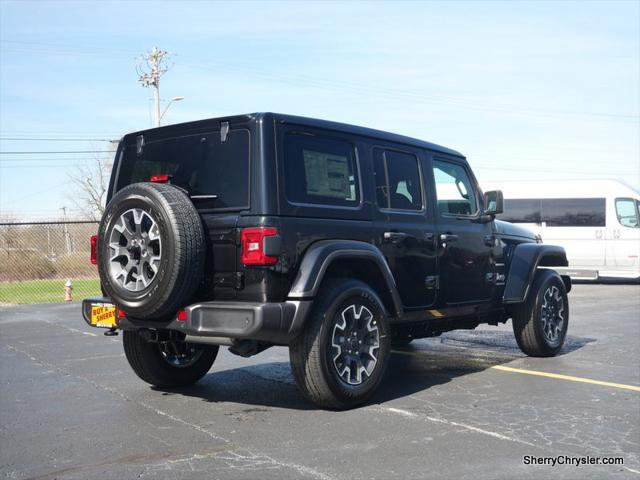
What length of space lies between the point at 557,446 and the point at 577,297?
1267cm

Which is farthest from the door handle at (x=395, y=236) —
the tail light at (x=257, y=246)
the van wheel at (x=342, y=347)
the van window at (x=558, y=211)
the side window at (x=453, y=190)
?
the van window at (x=558, y=211)

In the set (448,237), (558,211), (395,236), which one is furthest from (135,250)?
(558,211)

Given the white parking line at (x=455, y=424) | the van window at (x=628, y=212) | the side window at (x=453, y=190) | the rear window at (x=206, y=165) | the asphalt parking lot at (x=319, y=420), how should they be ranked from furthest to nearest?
the van window at (x=628, y=212) → the side window at (x=453, y=190) → the rear window at (x=206, y=165) → the white parking line at (x=455, y=424) → the asphalt parking lot at (x=319, y=420)

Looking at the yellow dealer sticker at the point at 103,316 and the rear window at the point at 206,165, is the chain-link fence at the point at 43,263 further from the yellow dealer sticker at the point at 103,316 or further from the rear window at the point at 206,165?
the rear window at the point at 206,165

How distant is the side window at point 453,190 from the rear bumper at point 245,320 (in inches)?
91.3

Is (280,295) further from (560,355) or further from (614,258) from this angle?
(614,258)

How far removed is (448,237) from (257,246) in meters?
2.36

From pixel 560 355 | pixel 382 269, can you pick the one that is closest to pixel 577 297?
pixel 560 355

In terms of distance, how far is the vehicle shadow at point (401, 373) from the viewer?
599 cm

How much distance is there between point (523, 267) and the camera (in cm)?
768

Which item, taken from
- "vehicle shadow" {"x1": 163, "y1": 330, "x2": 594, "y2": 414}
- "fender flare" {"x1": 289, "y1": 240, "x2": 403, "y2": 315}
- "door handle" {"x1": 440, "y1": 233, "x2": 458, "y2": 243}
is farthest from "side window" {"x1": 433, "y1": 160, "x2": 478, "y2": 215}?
"vehicle shadow" {"x1": 163, "y1": 330, "x2": 594, "y2": 414}

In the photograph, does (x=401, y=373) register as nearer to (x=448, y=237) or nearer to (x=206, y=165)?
(x=448, y=237)

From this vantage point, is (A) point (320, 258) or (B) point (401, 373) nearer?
(A) point (320, 258)

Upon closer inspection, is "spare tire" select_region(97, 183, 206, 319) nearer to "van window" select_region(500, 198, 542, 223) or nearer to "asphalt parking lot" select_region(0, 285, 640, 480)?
"asphalt parking lot" select_region(0, 285, 640, 480)
